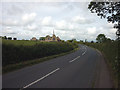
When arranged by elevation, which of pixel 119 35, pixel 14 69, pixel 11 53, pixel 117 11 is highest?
pixel 117 11

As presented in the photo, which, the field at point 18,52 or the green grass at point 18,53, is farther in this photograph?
the field at point 18,52

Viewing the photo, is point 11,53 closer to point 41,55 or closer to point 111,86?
point 41,55

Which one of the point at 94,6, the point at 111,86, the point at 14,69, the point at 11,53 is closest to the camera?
the point at 111,86

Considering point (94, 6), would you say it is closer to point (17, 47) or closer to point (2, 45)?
point (17, 47)

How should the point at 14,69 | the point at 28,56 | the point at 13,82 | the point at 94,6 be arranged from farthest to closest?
the point at 94,6
the point at 28,56
the point at 14,69
the point at 13,82

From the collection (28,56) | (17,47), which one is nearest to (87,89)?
(17,47)

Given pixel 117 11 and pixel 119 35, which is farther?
→ pixel 117 11

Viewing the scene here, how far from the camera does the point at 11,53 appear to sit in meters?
13.9

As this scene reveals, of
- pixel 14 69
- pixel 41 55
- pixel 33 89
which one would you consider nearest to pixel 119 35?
pixel 33 89

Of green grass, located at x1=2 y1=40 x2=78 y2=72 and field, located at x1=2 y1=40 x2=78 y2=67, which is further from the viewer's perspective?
field, located at x1=2 y1=40 x2=78 y2=67

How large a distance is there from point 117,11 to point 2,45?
14.2m

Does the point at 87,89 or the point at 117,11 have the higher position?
the point at 117,11

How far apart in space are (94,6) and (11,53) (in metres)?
13.1

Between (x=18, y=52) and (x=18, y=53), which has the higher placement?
(x=18, y=52)
